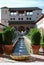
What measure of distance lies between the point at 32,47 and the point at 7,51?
1.48 m

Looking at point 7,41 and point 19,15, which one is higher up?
point 19,15

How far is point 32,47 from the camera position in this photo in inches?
460

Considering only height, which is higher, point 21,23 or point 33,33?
point 21,23

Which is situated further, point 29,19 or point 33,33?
point 29,19

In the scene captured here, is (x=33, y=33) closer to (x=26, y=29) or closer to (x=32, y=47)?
(x=32, y=47)

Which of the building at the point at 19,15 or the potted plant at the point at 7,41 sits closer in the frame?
the potted plant at the point at 7,41

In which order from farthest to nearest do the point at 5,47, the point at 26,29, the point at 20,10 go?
the point at 20,10 → the point at 26,29 → the point at 5,47

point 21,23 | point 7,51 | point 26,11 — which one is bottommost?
point 7,51

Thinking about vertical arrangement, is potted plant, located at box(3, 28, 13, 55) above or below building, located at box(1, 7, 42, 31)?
below

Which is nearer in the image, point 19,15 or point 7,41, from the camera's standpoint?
point 7,41

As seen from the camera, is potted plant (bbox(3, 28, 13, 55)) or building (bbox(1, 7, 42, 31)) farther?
building (bbox(1, 7, 42, 31))

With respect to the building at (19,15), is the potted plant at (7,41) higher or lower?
lower

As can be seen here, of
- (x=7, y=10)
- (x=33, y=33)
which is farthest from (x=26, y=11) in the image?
(x=33, y=33)

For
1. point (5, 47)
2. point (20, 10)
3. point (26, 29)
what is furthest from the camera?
point (20, 10)
